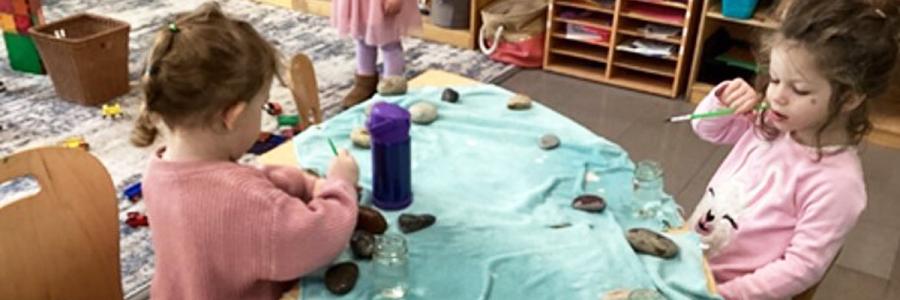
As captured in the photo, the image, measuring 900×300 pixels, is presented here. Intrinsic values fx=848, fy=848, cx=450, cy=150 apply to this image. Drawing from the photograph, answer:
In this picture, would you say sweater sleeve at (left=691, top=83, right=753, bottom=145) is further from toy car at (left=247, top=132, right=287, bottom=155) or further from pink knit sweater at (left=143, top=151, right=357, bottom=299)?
toy car at (left=247, top=132, right=287, bottom=155)

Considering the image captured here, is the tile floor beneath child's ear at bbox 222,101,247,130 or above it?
beneath

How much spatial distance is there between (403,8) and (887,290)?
1583 millimetres

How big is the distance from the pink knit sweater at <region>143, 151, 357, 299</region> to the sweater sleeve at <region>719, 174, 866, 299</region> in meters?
0.61

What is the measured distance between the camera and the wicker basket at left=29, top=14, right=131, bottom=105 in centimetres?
278

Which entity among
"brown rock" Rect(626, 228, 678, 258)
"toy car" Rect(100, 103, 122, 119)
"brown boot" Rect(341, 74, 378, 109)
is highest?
"brown rock" Rect(626, 228, 678, 258)

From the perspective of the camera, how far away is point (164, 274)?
3.67 ft

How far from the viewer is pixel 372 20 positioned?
266 centimetres

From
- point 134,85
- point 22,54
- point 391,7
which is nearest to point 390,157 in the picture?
point 391,7

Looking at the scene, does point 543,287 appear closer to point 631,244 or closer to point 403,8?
point 631,244

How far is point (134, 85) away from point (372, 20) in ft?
3.29

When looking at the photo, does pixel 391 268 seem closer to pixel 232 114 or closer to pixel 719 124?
pixel 232 114

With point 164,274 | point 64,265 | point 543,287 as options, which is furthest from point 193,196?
point 543,287

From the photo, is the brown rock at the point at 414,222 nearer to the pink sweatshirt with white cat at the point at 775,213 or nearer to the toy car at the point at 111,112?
the pink sweatshirt with white cat at the point at 775,213

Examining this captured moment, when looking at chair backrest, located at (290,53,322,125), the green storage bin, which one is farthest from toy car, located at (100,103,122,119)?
chair backrest, located at (290,53,322,125)
